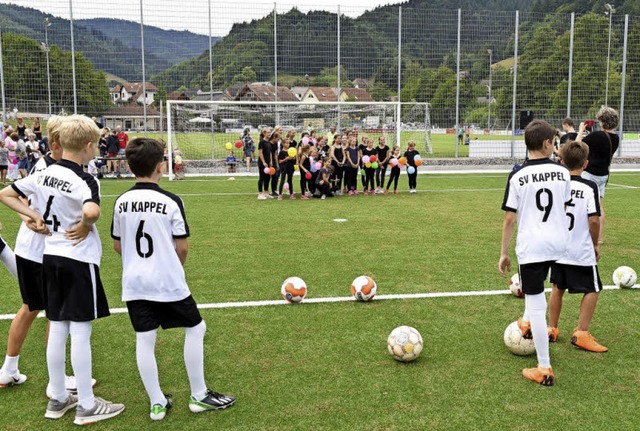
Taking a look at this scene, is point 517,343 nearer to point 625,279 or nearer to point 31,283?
point 625,279

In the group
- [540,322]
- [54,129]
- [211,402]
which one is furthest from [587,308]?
[54,129]

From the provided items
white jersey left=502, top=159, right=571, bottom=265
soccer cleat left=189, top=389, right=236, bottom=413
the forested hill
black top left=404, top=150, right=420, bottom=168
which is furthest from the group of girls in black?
soccer cleat left=189, top=389, right=236, bottom=413

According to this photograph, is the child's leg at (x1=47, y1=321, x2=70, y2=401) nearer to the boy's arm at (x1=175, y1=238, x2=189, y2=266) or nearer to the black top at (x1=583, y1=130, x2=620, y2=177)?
the boy's arm at (x1=175, y1=238, x2=189, y2=266)

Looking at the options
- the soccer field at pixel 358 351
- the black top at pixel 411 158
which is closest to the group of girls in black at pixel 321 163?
the black top at pixel 411 158

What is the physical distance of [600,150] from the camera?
8094 millimetres

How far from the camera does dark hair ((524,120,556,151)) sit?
4.13 meters

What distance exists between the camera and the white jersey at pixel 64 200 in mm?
3531

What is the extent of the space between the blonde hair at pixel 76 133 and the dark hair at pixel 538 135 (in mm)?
2994

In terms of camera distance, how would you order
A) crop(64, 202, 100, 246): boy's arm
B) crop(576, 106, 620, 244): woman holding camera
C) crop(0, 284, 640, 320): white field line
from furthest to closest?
1. crop(576, 106, 620, 244): woman holding camera
2. crop(0, 284, 640, 320): white field line
3. crop(64, 202, 100, 246): boy's arm

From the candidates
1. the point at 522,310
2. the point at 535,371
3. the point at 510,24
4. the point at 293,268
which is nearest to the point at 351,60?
the point at 510,24

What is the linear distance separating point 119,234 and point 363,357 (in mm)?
2258

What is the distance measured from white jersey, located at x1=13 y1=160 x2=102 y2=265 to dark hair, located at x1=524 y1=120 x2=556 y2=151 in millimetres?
3038

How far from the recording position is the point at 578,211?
15.7ft

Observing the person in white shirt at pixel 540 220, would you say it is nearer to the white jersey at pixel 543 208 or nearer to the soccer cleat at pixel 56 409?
the white jersey at pixel 543 208
